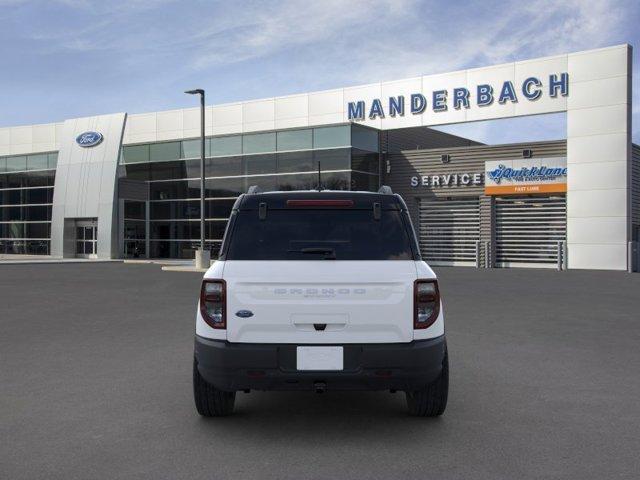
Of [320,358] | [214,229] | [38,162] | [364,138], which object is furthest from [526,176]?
[38,162]

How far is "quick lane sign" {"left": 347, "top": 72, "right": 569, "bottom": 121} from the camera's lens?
91.1ft

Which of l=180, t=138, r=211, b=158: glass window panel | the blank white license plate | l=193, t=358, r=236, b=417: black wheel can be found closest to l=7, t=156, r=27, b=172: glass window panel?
l=180, t=138, r=211, b=158: glass window panel

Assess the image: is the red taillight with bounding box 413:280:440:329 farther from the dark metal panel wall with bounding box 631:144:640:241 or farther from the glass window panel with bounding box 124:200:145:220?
the glass window panel with bounding box 124:200:145:220

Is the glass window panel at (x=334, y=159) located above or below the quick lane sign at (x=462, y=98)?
below

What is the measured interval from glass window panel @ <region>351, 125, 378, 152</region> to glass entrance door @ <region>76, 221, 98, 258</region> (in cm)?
1695

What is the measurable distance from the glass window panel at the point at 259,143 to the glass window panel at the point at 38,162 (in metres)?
15.0

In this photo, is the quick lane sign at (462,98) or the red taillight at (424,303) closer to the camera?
the red taillight at (424,303)

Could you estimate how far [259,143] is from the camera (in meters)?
33.5

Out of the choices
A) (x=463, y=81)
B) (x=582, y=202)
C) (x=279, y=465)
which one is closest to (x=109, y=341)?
(x=279, y=465)

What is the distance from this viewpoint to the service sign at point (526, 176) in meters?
27.7

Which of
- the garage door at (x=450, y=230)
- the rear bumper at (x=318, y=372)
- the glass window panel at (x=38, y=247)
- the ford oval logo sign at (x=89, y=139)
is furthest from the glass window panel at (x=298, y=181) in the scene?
the rear bumper at (x=318, y=372)

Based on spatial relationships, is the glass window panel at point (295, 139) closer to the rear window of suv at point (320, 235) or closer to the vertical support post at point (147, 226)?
the vertical support post at point (147, 226)

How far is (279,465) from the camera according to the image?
4105 millimetres

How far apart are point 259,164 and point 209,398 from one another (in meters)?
28.9
